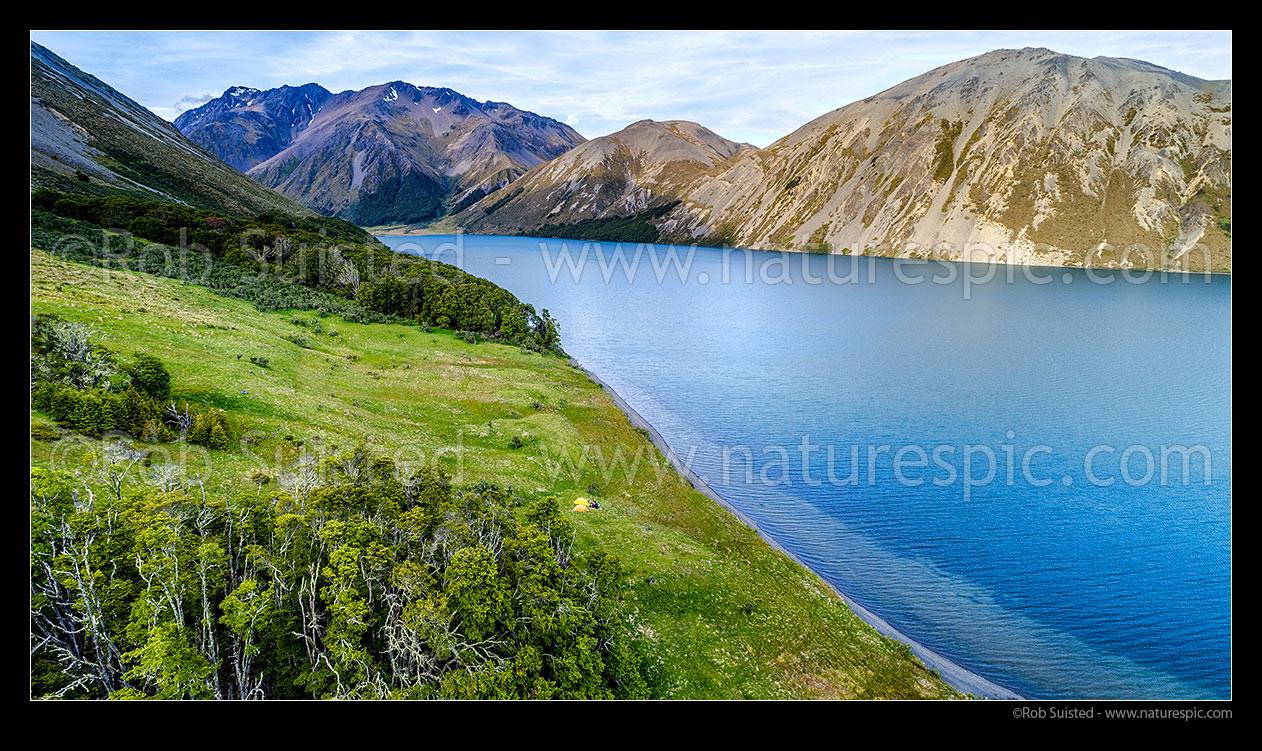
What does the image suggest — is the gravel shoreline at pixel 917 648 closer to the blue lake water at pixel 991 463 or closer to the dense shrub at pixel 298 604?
the blue lake water at pixel 991 463

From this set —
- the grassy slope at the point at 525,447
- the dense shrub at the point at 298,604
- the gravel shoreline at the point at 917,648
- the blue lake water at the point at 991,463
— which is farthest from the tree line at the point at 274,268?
the dense shrub at the point at 298,604

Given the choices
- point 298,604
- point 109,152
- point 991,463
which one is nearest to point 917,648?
point 991,463

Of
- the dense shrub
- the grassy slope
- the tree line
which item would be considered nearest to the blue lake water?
the grassy slope

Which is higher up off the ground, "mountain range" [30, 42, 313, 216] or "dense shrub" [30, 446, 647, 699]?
"mountain range" [30, 42, 313, 216]

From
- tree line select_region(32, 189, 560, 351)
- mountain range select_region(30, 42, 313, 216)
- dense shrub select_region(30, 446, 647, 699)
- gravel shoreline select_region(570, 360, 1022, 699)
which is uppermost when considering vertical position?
mountain range select_region(30, 42, 313, 216)

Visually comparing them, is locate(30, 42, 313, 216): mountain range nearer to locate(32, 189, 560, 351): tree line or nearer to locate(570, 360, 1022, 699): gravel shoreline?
locate(32, 189, 560, 351): tree line

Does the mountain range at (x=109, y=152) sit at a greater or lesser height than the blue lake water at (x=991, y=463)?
greater
